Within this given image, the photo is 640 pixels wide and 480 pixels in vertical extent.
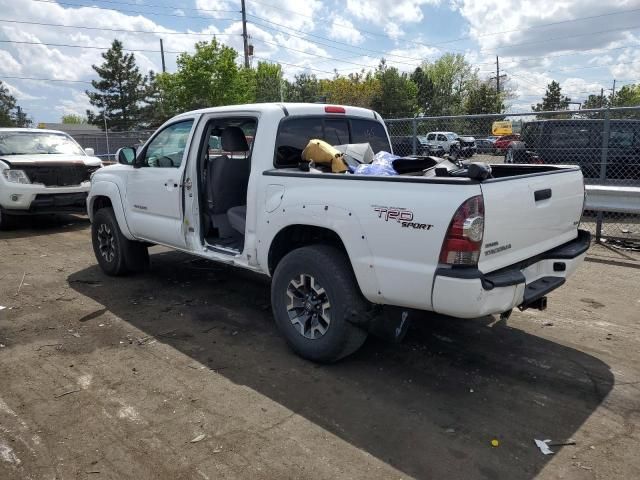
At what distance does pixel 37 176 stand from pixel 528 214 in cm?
897

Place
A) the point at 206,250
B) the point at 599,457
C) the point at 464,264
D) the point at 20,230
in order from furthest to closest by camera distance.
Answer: the point at 20,230
the point at 206,250
the point at 464,264
the point at 599,457

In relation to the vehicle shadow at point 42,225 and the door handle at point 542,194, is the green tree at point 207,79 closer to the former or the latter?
the vehicle shadow at point 42,225

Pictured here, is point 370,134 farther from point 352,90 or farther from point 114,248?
point 352,90

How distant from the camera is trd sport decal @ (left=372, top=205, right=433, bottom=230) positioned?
10.3 feet

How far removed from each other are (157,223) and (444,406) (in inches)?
140

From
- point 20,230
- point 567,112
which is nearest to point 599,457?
point 567,112

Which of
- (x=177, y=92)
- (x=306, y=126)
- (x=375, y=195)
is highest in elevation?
(x=177, y=92)

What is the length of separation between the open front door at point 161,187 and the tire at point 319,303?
166 cm

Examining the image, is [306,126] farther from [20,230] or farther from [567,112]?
[20,230]

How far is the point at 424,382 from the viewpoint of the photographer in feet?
12.1

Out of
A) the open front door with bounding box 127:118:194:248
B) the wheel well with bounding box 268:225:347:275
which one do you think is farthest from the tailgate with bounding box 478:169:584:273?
the open front door with bounding box 127:118:194:248

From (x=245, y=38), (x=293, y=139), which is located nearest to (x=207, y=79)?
(x=245, y=38)

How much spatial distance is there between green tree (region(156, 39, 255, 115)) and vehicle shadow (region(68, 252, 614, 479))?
33.2 meters

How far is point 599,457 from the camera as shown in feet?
9.29
